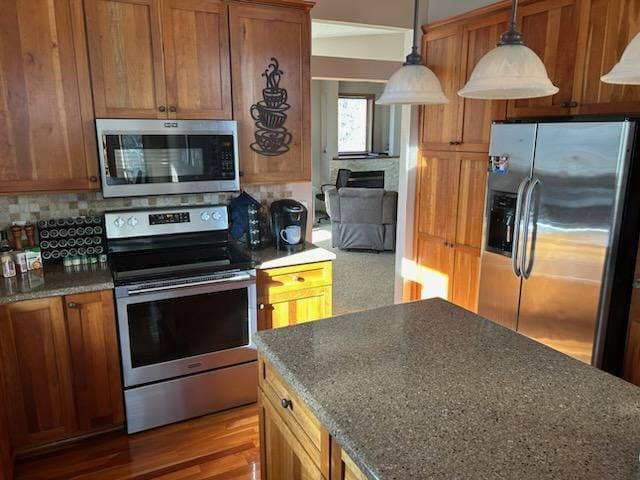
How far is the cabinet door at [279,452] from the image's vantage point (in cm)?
137

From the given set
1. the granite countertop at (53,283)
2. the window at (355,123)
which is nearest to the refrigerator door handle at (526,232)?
the granite countertop at (53,283)

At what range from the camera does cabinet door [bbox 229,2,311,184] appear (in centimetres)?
268

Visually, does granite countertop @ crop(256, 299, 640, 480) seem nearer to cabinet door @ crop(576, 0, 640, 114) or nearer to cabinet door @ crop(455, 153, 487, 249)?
cabinet door @ crop(576, 0, 640, 114)

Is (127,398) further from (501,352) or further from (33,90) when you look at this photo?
(501,352)

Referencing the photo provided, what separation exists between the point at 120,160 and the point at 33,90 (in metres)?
0.49

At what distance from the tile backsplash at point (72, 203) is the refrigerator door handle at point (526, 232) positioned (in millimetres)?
1759

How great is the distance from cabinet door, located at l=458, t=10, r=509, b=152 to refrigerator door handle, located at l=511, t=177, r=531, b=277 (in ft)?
1.95

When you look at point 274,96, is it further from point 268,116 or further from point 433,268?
point 433,268

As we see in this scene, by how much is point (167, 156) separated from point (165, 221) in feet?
1.39

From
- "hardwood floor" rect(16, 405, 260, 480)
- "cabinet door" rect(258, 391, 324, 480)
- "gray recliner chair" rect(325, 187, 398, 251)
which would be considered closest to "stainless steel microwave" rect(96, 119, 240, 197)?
"hardwood floor" rect(16, 405, 260, 480)

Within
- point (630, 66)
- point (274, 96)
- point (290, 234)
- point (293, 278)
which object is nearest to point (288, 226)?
point (290, 234)

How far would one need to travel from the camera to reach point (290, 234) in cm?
292

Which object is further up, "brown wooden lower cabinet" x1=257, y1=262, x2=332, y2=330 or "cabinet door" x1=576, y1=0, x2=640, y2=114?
"cabinet door" x1=576, y1=0, x2=640, y2=114

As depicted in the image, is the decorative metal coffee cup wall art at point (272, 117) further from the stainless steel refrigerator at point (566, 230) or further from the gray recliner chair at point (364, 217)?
the gray recliner chair at point (364, 217)
